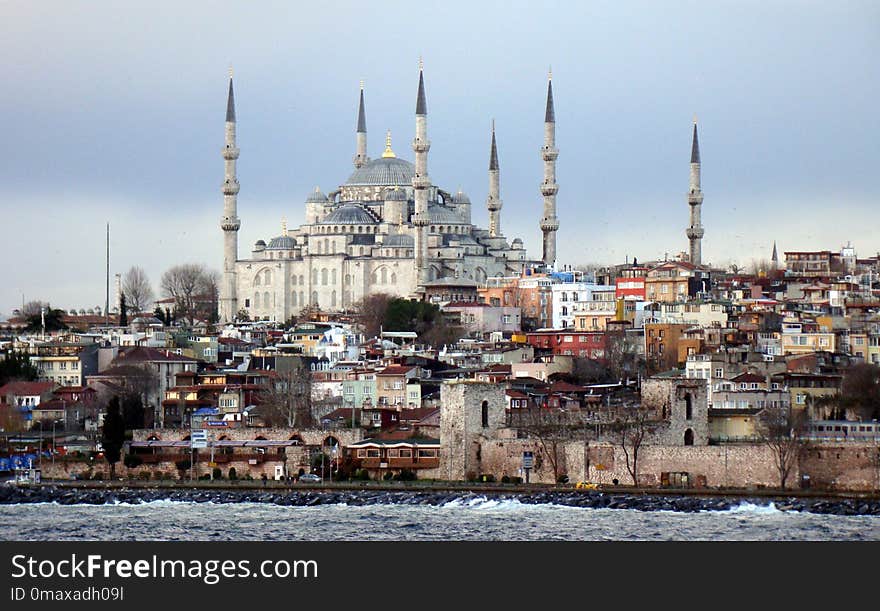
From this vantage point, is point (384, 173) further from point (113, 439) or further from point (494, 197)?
point (113, 439)

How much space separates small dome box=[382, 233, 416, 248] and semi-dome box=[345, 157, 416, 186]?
6.08 m

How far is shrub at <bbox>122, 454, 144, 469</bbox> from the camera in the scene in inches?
1731

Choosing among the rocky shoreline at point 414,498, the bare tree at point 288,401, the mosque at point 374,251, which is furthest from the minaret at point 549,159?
the rocky shoreline at point 414,498

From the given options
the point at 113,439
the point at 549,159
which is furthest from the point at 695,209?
the point at 113,439

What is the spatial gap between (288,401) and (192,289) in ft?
123

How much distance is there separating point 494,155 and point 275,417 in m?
36.0

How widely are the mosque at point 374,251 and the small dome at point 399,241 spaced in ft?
0.10

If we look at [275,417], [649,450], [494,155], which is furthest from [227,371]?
[494,155]

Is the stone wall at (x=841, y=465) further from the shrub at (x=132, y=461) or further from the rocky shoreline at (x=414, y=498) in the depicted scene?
the shrub at (x=132, y=461)

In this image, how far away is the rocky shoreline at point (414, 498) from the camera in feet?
123

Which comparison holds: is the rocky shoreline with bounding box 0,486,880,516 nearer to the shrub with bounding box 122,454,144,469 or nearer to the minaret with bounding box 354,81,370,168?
the shrub with bounding box 122,454,144,469

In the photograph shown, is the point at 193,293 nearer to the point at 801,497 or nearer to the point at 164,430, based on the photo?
the point at 164,430

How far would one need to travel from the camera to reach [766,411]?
44.0 metres

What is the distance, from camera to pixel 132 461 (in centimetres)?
4403
